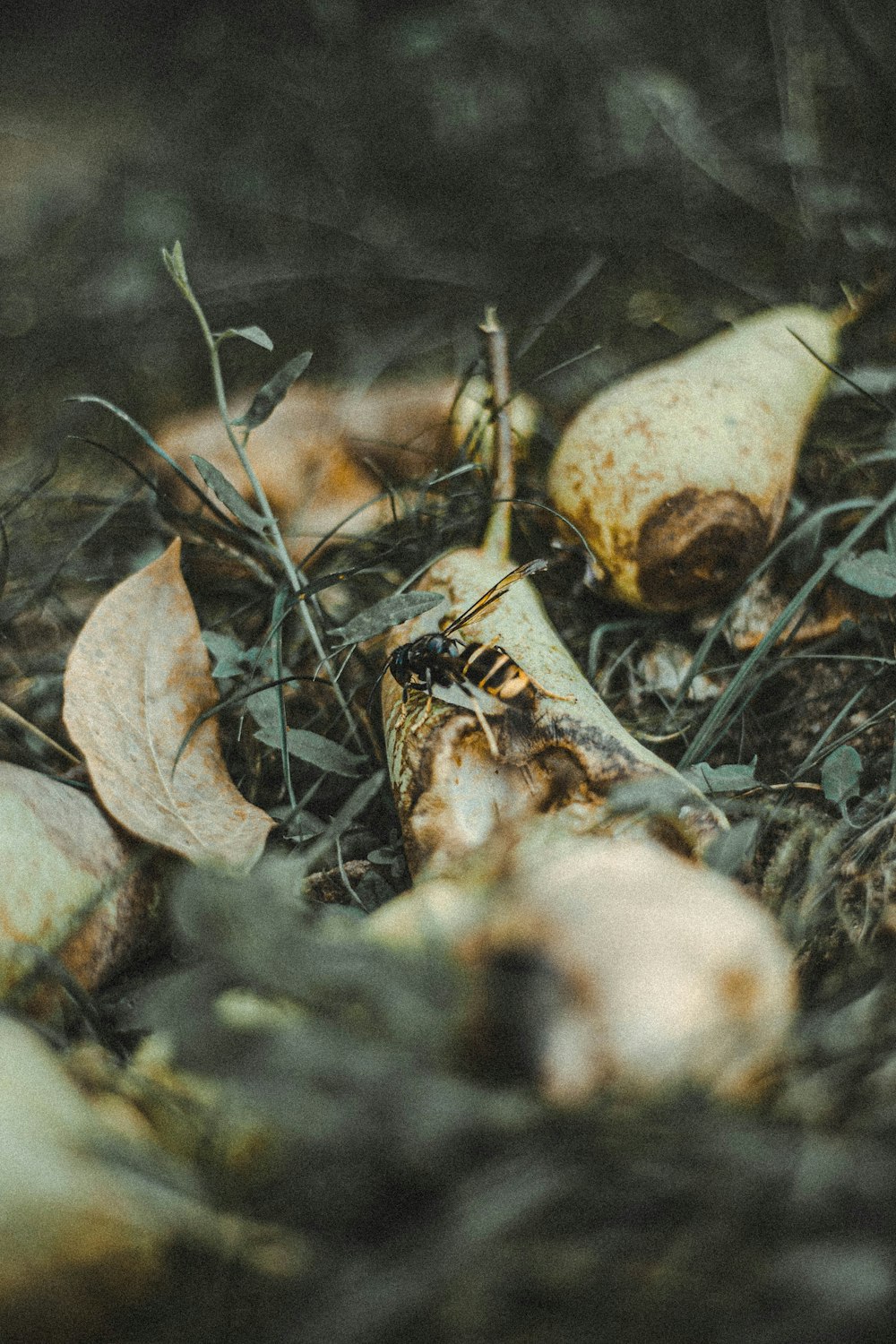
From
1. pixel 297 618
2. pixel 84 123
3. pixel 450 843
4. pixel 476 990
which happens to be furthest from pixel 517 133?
pixel 476 990

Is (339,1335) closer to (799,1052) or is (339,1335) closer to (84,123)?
(799,1052)

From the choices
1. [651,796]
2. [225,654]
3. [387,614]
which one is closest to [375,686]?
[387,614]

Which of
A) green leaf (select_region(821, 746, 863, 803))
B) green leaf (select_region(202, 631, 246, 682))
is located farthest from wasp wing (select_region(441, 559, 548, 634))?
green leaf (select_region(821, 746, 863, 803))

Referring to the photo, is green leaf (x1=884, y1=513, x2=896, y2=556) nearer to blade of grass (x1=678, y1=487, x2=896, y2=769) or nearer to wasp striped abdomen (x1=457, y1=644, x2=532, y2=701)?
blade of grass (x1=678, y1=487, x2=896, y2=769)

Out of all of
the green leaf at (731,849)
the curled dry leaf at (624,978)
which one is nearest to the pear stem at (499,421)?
the green leaf at (731,849)

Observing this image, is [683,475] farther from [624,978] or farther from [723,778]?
[624,978]

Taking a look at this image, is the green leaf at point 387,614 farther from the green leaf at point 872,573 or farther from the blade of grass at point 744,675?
the green leaf at point 872,573
